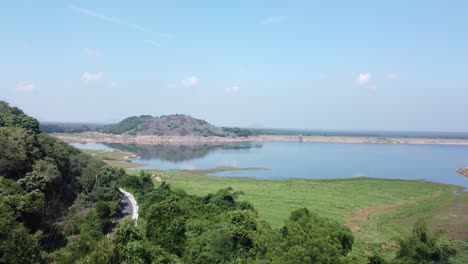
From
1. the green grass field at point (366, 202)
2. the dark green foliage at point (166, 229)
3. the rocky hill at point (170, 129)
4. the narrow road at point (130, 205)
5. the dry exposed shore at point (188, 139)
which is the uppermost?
the rocky hill at point (170, 129)

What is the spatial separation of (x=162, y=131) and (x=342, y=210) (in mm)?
147864

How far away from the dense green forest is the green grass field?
5.81m

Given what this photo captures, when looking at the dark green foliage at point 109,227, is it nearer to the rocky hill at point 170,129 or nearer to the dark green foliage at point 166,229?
the dark green foliage at point 166,229

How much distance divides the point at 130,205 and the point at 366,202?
28.2m

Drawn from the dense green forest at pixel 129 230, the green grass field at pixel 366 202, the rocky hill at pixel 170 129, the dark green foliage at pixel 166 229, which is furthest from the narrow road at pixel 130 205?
the rocky hill at pixel 170 129

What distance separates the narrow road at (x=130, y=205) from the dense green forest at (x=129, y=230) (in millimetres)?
998

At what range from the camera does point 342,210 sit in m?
39.3

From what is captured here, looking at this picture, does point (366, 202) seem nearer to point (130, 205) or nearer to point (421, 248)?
point (421, 248)

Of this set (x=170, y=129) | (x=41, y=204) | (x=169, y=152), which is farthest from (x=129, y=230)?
(x=170, y=129)

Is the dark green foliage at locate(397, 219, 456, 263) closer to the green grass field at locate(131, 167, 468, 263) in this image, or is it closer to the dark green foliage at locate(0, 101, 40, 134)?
the green grass field at locate(131, 167, 468, 263)

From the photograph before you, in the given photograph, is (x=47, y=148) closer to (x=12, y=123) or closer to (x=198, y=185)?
(x=12, y=123)

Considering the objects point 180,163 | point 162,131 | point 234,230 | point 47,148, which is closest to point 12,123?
point 47,148

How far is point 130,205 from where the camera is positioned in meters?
35.9

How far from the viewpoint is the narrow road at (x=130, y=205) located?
107 ft
